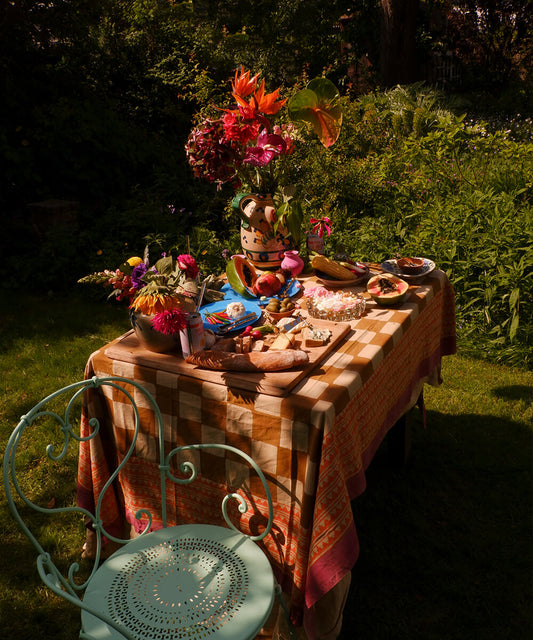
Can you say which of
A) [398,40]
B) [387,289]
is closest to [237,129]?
[387,289]

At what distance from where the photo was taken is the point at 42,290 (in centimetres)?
544

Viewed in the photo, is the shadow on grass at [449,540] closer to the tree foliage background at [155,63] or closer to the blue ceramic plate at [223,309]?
the blue ceramic plate at [223,309]

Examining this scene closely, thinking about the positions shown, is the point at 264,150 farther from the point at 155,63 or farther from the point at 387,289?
the point at 155,63

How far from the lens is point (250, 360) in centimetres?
Answer: 180

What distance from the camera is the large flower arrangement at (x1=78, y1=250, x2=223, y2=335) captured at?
1701 mm

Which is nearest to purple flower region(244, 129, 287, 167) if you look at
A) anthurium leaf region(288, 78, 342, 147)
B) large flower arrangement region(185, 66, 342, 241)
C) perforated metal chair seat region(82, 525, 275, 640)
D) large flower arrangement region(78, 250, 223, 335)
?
large flower arrangement region(185, 66, 342, 241)

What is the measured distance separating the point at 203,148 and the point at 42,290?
11.7ft

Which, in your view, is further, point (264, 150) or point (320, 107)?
point (320, 107)

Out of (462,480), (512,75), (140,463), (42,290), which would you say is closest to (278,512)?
(140,463)

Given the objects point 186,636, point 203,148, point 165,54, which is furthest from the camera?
point 165,54

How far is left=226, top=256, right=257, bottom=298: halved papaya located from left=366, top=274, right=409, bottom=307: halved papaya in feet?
1.74

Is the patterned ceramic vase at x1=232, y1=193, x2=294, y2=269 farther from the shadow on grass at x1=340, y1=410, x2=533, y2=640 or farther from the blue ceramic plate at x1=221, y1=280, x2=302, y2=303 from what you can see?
the shadow on grass at x1=340, y1=410, x2=533, y2=640

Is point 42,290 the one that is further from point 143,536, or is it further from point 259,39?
point 259,39

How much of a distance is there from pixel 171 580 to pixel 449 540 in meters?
1.54
